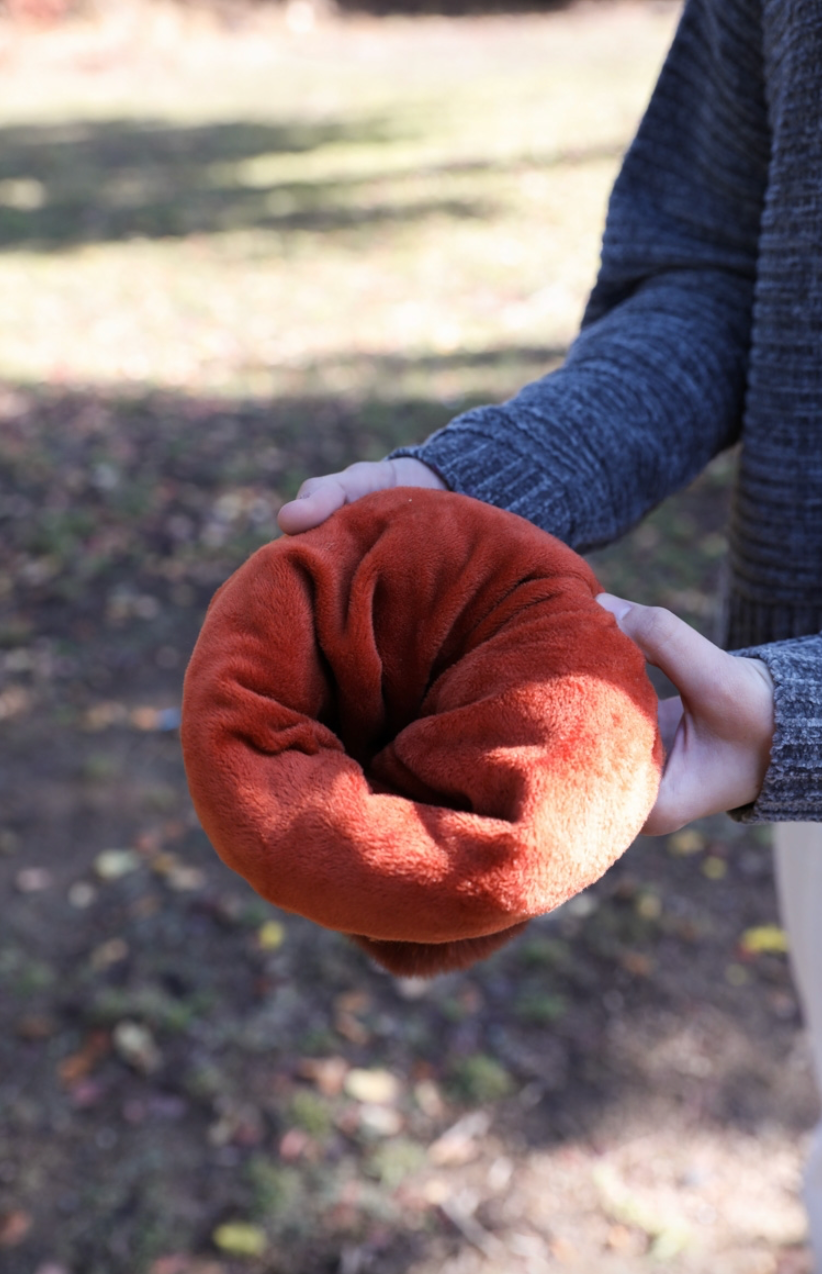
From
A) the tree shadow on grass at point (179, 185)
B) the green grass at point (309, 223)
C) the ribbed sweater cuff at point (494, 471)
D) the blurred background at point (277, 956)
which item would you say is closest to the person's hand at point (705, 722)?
the ribbed sweater cuff at point (494, 471)

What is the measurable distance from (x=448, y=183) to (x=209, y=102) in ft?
21.1

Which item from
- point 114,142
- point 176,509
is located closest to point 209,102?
point 114,142

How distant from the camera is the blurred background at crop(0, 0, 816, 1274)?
2.22m

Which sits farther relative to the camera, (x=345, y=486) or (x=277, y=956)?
(x=277, y=956)

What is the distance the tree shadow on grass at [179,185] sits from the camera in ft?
28.8

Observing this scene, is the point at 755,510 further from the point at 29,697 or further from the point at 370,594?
the point at 29,697

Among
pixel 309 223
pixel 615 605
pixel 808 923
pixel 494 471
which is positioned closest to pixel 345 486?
pixel 494 471

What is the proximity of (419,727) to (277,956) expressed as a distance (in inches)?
78.2

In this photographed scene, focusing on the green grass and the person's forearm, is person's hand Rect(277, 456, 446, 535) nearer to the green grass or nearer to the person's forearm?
the person's forearm

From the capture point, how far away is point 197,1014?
8.43 feet

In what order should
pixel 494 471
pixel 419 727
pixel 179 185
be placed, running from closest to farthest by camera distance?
pixel 419 727
pixel 494 471
pixel 179 185

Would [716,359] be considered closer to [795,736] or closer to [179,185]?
[795,736]

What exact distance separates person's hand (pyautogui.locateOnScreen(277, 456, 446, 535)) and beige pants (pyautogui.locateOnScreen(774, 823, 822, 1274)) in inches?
28.8

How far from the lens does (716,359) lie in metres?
1.35
